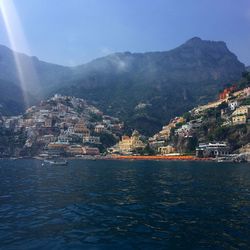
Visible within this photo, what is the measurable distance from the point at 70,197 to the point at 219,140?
13410 centimetres

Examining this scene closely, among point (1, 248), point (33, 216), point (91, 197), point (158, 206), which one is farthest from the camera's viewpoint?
point (91, 197)

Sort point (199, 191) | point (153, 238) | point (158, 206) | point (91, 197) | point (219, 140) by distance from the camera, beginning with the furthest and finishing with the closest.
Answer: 1. point (219, 140)
2. point (199, 191)
3. point (91, 197)
4. point (158, 206)
5. point (153, 238)

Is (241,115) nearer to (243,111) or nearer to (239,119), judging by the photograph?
(239,119)

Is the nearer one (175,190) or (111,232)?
(111,232)

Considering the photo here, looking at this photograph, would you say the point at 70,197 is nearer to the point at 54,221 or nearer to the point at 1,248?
the point at 54,221

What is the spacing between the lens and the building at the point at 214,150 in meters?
151

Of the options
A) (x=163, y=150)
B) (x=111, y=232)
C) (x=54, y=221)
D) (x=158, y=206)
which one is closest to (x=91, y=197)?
(x=158, y=206)

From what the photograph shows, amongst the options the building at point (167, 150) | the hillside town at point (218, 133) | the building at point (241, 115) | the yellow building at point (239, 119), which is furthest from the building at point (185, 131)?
the building at point (241, 115)

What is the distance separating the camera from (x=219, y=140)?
16062 centimetres

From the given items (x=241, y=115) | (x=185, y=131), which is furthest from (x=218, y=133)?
(x=185, y=131)

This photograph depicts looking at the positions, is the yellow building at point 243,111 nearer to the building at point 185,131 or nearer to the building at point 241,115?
the building at point 241,115

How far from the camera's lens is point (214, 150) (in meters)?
153

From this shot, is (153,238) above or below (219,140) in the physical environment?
below

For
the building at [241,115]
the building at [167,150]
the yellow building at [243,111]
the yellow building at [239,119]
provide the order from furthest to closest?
the building at [167,150], the yellow building at [243,111], the building at [241,115], the yellow building at [239,119]
